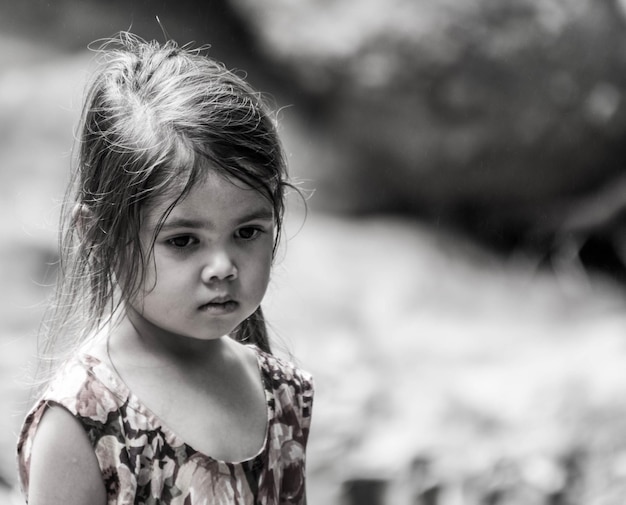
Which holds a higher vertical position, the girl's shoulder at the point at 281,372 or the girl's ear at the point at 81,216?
the girl's ear at the point at 81,216

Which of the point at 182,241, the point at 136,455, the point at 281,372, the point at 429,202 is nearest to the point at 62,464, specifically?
the point at 136,455

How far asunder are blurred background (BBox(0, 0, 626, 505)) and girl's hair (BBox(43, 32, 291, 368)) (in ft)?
5.75

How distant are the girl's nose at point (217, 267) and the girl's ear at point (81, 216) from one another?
21 centimetres

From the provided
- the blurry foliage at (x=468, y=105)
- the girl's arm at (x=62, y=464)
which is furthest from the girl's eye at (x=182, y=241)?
the blurry foliage at (x=468, y=105)

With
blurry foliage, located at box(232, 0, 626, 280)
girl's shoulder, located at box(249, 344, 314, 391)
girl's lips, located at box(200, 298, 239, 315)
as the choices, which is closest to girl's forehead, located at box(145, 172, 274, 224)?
girl's lips, located at box(200, 298, 239, 315)

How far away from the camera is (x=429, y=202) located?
11.7ft

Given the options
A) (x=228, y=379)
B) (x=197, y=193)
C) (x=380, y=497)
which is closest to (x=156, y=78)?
(x=197, y=193)

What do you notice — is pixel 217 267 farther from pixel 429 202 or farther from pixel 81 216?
pixel 429 202

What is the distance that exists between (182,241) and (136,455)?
0.98 feet

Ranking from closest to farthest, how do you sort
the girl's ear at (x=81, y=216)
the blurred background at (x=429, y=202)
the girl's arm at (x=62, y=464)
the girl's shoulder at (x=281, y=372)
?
the girl's arm at (x=62, y=464) → the girl's ear at (x=81, y=216) → the girl's shoulder at (x=281, y=372) → the blurred background at (x=429, y=202)

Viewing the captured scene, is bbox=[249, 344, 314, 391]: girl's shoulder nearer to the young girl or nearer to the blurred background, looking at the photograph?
the young girl

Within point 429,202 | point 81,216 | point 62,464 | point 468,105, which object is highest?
point 468,105

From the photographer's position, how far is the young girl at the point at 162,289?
1.37 meters

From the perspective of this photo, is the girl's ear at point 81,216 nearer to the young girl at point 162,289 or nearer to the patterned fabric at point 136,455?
the young girl at point 162,289
